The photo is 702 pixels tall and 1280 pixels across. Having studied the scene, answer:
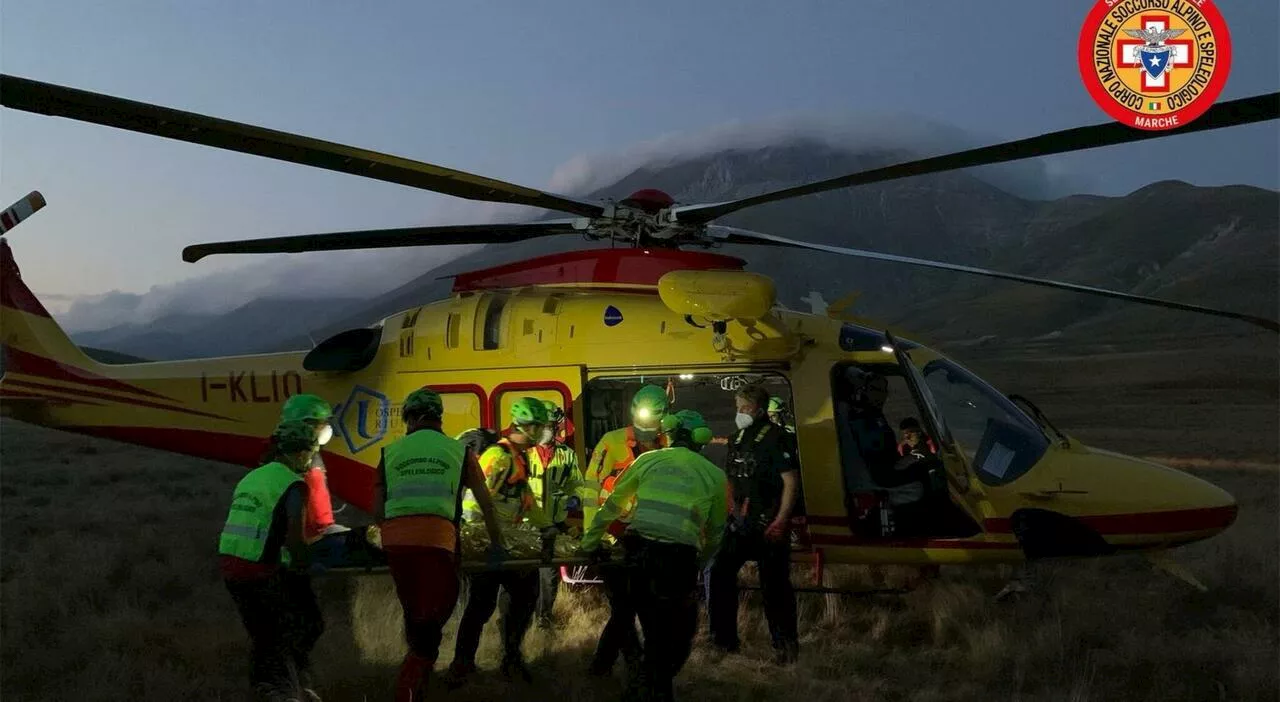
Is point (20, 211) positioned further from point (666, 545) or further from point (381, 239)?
point (666, 545)

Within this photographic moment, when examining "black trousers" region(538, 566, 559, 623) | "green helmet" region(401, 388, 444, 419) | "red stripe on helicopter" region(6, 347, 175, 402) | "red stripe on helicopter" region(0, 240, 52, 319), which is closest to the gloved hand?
"black trousers" region(538, 566, 559, 623)

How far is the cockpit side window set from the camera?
21.2 ft

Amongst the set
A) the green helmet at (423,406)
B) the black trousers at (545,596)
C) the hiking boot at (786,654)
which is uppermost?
the green helmet at (423,406)

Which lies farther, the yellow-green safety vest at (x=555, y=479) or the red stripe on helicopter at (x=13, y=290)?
the red stripe on helicopter at (x=13, y=290)

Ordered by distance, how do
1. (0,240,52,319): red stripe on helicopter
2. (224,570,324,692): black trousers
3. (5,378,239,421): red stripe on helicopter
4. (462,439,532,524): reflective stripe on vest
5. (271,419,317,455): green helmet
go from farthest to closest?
(0,240,52,319): red stripe on helicopter, (5,378,239,421): red stripe on helicopter, (462,439,532,524): reflective stripe on vest, (271,419,317,455): green helmet, (224,570,324,692): black trousers

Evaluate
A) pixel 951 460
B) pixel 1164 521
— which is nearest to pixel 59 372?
pixel 951 460

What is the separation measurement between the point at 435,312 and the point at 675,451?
3611 millimetres

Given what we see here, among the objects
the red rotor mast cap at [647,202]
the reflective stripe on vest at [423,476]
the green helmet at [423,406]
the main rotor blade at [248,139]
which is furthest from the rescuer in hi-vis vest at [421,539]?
the red rotor mast cap at [647,202]

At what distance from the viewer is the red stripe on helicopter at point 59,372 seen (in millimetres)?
8477

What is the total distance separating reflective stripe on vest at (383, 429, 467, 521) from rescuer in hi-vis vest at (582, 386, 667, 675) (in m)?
1.05

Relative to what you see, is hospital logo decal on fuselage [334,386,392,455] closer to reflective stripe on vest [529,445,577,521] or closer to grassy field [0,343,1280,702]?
grassy field [0,343,1280,702]

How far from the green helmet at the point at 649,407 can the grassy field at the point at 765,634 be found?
173 centimetres

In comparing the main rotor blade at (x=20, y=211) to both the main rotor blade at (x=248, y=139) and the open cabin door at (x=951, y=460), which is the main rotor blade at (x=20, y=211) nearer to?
the main rotor blade at (x=248, y=139)

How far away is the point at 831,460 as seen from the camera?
6516 millimetres
